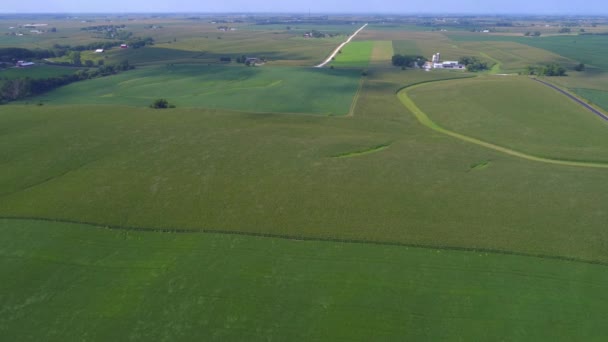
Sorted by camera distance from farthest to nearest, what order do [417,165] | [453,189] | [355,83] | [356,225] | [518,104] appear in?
[355,83] < [518,104] < [417,165] < [453,189] < [356,225]

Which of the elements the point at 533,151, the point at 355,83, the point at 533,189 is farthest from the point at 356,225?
the point at 355,83

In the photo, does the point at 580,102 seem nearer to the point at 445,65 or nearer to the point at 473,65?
the point at 473,65

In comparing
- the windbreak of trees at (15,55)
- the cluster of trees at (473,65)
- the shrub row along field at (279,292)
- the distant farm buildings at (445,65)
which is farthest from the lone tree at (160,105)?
the cluster of trees at (473,65)

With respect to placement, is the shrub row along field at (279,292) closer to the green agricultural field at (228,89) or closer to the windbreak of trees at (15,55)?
the green agricultural field at (228,89)

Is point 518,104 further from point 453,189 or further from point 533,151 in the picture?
point 453,189

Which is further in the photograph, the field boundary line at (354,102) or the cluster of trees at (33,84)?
the cluster of trees at (33,84)

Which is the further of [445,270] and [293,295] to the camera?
[445,270]
